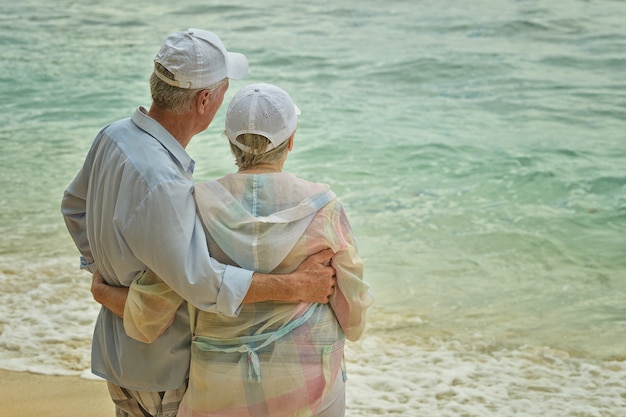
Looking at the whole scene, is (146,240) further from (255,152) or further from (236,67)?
(236,67)

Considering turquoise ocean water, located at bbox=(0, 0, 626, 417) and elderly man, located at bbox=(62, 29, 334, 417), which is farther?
turquoise ocean water, located at bbox=(0, 0, 626, 417)

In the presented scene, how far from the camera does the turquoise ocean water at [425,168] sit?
5.24 metres

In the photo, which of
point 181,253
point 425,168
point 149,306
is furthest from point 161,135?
point 425,168

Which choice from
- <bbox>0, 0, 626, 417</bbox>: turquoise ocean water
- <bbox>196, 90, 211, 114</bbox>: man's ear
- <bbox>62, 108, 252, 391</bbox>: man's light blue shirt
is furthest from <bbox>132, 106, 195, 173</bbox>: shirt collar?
<bbox>0, 0, 626, 417</bbox>: turquoise ocean water

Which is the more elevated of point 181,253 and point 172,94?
point 172,94

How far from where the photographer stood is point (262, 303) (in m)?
2.52

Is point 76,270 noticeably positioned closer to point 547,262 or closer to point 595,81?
point 547,262

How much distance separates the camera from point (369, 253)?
7.34 m

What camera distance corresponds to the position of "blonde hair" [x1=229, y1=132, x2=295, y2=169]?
253 cm

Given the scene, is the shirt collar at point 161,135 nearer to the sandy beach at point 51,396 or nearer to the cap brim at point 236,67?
the cap brim at point 236,67

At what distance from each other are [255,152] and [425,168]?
7.56m

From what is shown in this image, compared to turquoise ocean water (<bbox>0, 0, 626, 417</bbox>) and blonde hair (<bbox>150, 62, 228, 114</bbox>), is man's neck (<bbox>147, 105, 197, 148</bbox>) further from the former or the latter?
turquoise ocean water (<bbox>0, 0, 626, 417</bbox>)

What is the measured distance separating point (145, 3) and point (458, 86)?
10923 mm

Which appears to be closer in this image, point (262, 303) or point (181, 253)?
point (181, 253)
